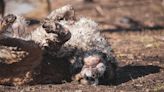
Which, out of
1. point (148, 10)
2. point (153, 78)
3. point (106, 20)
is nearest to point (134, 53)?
point (153, 78)

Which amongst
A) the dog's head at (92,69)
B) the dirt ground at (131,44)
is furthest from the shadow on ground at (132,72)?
the dog's head at (92,69)

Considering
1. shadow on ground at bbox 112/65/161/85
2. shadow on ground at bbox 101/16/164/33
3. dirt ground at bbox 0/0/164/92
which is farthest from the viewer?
shadow on ground at bbox 101/16/164/33

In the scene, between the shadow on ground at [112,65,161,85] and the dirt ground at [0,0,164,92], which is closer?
the dirt ground at [0,0,164,92]

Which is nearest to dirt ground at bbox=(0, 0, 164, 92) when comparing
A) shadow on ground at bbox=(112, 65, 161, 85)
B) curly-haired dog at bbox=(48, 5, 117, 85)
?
shadow on ground at bbox=(112, 65, 161, 85)

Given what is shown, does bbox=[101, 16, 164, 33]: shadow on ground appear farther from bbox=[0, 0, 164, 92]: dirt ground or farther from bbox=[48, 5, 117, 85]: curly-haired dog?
bbox=[48, 5, 117, 85]: curly-haired dog

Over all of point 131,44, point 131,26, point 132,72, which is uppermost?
point 131,26

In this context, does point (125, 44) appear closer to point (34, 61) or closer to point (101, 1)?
point (34, 61)

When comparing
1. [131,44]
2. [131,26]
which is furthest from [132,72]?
[131,26]

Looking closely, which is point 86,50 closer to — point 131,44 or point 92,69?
point 92,69
